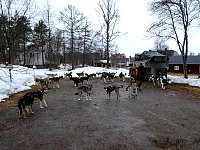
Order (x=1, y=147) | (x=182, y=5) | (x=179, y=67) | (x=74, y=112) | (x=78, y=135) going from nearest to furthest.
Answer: (x=1, y=147)
(x=78, y=135)
(x=74, y=112)
(x=182, y=5)
(x=179, y=67)

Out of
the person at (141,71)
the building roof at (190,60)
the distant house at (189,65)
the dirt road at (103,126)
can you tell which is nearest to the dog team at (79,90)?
the dirt road at (103,126)

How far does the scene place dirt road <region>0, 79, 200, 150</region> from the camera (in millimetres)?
9258

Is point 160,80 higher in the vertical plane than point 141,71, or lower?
lower

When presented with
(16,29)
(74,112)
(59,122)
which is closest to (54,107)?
(74,112)

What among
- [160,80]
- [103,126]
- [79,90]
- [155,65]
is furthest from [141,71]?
[103,126]

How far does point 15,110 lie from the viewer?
15.0 m

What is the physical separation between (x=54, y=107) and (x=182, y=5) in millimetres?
24037

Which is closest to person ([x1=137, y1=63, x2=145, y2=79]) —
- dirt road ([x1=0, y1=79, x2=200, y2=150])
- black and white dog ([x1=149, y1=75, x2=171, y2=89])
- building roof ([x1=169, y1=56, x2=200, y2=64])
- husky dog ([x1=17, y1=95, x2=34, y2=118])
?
black and white dog ([x1=149, y1=75, x2=171, y2=89])

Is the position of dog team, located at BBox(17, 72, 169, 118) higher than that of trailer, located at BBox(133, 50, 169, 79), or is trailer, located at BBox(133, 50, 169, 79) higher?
trailer, located at BBox(133, 50, 169, 79)

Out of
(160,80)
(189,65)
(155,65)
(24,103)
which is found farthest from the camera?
(189,65)

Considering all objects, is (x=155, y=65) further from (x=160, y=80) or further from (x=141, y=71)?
(x=160, y=80)

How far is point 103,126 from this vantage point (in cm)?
1137

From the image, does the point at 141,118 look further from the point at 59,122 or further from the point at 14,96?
the point at 14,96

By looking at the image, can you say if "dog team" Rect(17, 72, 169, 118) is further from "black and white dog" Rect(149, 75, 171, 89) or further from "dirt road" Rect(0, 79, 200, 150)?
"dirt road" Rect(0, 79, 200, 150)
